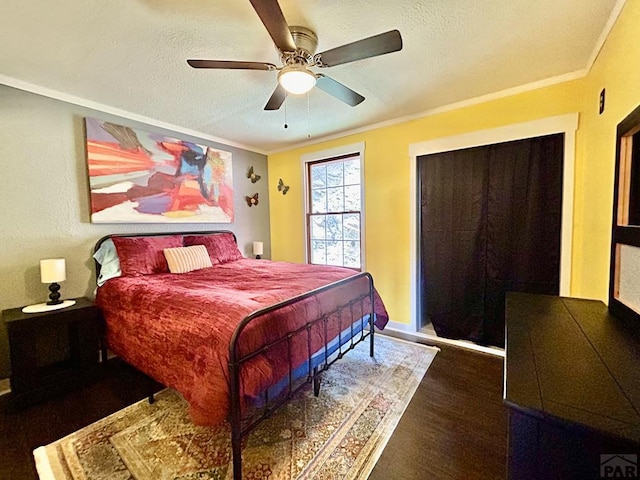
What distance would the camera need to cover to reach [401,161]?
332 cm

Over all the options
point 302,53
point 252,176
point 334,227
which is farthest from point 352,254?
point 302,53

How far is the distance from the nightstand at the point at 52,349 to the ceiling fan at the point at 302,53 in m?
2.18

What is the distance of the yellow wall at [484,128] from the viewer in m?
1.70

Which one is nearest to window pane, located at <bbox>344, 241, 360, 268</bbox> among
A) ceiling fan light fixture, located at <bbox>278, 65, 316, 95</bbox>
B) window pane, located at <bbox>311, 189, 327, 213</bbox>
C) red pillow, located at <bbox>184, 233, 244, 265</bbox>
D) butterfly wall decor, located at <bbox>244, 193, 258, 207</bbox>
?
window pane, located at <bbox>311, 189, 327, 213</bbox>

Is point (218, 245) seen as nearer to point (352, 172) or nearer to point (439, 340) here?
point (352, 172)

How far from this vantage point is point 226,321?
1.48 metres

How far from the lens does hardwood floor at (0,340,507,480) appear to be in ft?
4.95

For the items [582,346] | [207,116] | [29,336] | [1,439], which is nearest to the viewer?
[582,346]

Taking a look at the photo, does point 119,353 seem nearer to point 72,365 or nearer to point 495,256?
point 72,365

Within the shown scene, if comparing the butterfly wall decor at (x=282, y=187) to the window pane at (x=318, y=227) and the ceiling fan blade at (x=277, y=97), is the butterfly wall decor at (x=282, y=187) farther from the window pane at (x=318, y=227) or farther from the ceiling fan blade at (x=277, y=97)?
the ceiling fan blade at (x=277, y=97)

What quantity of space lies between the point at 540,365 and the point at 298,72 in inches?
74.0

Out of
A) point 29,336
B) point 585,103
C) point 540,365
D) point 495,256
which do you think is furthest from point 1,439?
point 585,103

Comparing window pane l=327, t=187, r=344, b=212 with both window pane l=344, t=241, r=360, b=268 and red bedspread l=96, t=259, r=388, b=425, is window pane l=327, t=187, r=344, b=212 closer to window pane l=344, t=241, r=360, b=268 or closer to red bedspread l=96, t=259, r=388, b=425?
window pane l=344, t=241, r=360, b=268

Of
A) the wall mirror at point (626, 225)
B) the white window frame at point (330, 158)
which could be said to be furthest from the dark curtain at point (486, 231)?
the wall mirror at point (626, 225)
